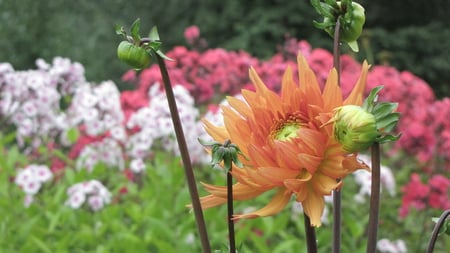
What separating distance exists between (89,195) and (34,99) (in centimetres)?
71

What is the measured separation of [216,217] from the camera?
2.39 metres

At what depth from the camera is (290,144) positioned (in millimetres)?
752

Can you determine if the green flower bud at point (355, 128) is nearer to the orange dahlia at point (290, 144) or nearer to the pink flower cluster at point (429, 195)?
the orange dahlia at point (290, 144)

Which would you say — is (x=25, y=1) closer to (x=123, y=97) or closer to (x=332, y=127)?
(x=123, y=97)

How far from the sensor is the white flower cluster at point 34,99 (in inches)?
121

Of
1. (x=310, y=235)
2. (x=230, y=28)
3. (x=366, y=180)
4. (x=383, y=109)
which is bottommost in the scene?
(x=366, y=180)

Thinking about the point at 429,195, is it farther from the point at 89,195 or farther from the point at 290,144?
the point at 290,144

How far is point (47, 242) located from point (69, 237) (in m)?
0.12

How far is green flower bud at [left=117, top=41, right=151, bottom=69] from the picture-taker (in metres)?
0.78

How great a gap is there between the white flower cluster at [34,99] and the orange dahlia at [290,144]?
2365mm

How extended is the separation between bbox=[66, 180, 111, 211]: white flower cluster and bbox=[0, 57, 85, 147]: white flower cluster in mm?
632

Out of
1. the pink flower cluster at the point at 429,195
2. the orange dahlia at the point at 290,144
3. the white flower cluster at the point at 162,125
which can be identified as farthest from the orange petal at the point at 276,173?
the pink flower cluster at the point at 429,195

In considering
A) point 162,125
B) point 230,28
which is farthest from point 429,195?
point 230,28

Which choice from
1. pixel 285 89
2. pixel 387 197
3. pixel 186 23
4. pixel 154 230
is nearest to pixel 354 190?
pixel 387 197
